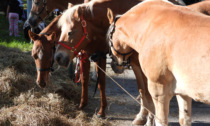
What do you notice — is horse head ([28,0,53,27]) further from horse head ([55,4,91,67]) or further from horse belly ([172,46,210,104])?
horse belly ([172,46,210,104])

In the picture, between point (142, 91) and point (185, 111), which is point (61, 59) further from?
point (185, 111)

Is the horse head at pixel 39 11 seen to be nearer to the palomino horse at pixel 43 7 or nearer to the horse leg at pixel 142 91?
the palomino horse at pixel 43 7

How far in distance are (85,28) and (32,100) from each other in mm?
1499

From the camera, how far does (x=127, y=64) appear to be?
3758 millimetres

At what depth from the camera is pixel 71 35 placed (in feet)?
12.9

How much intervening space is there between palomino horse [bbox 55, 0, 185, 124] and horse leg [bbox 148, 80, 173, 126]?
49.2 inches

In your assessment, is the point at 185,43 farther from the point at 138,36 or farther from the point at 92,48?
the point at 92,48

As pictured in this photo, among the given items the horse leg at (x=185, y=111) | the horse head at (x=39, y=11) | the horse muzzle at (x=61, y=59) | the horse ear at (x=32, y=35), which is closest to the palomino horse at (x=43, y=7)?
the horse head at (x=39, y=11)

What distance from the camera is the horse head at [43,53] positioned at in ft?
13.8

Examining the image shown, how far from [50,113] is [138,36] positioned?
1868 millimetres

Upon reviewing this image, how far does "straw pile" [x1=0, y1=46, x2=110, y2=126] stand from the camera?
390cm

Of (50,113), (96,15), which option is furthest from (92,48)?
(50,113)

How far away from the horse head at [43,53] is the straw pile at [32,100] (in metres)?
0.45

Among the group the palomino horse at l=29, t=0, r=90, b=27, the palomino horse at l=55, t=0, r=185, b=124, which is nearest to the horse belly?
the palomino horse at l=55, t=0, r=185, b=124
